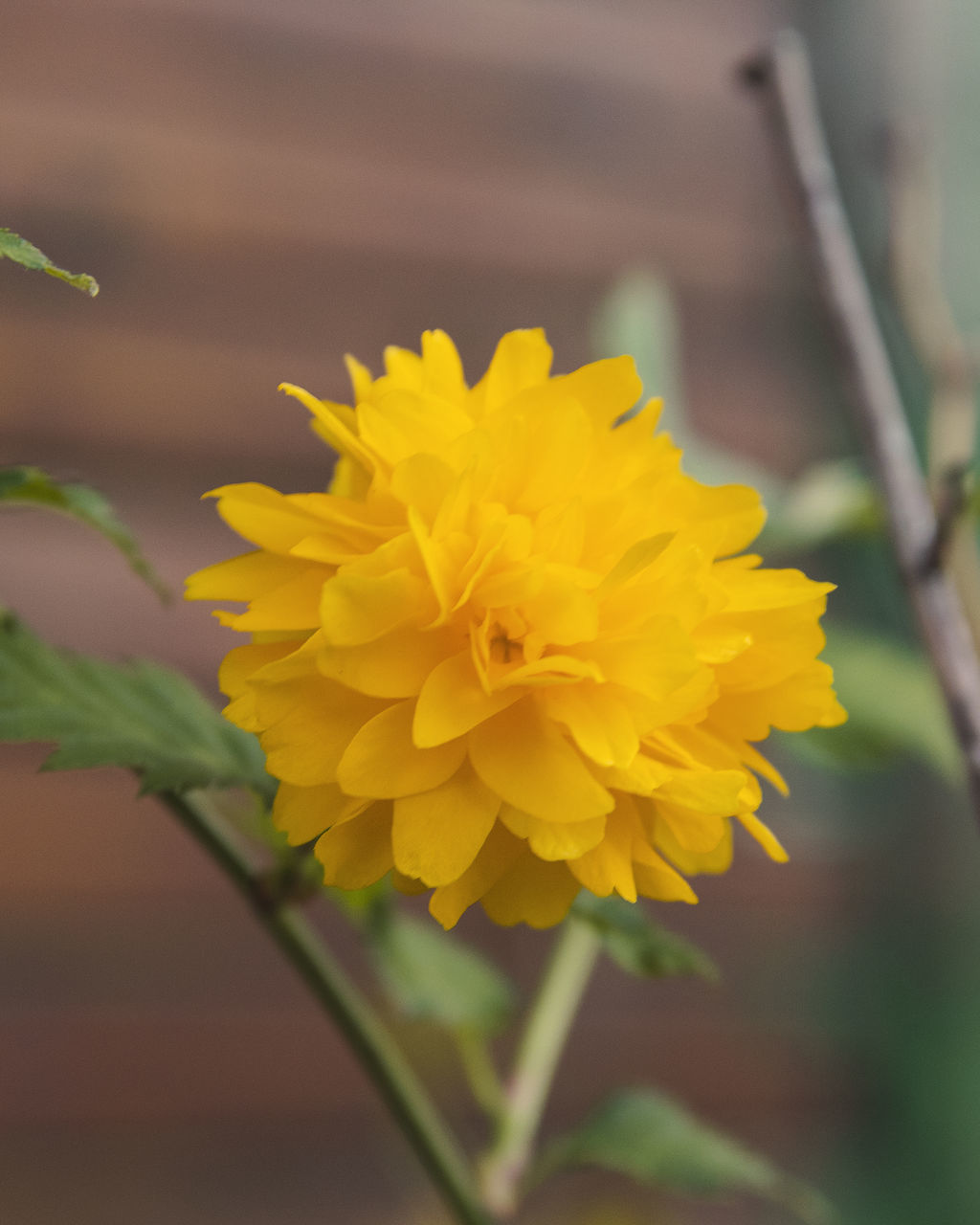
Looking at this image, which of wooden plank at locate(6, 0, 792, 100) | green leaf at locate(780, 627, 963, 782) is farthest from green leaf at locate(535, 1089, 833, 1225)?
wooden plank at locate(6, 0, 792, 100)

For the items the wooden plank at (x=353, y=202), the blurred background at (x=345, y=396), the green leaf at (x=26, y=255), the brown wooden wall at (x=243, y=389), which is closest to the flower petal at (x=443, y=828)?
the green leaf at (x=26, y=255)

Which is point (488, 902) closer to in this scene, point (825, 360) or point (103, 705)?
point (103, 705)

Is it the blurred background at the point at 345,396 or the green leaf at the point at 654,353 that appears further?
the blurred background at the point at 345,396

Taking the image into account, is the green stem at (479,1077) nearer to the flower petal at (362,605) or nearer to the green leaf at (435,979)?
the green leaf at (435,979)

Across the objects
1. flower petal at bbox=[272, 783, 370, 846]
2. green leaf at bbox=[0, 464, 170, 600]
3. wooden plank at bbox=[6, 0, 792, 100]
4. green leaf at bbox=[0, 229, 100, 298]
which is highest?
wooden plank at bbox=[6, 0, 792, 100]

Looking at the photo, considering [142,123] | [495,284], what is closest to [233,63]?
[142,123]

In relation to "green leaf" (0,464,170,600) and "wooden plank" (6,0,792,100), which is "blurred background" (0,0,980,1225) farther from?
"green leaf" (0,464,170,600)
